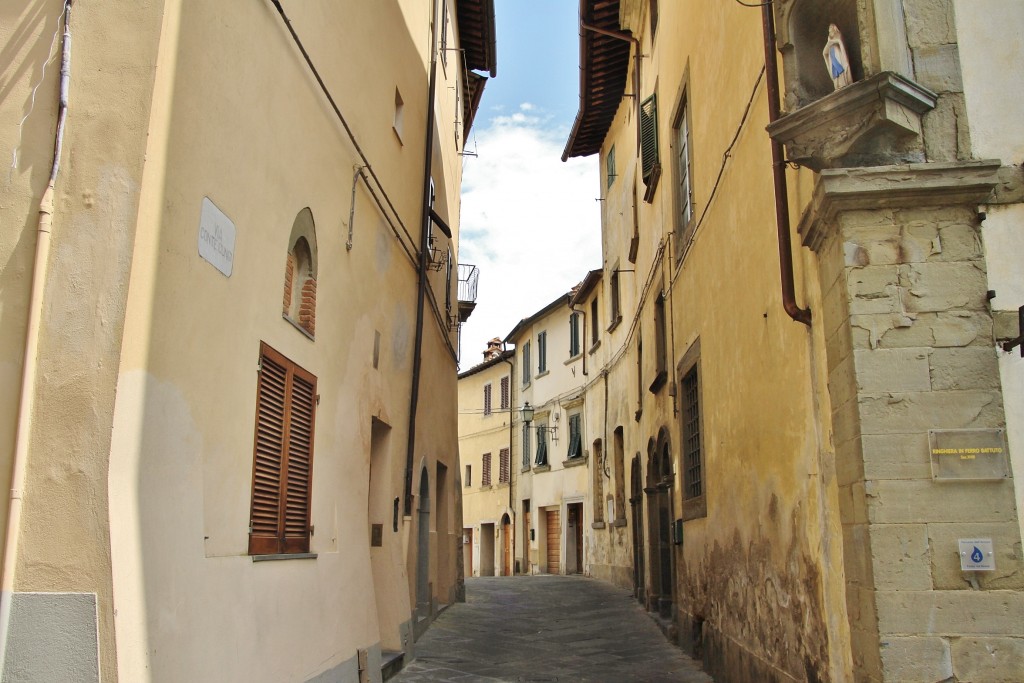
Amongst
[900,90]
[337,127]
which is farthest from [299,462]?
[900,90]

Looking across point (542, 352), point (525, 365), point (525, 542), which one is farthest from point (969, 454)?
point (525, 365)

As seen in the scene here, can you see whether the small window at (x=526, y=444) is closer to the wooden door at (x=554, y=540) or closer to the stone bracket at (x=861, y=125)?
the wooden door at (x=554, y=540)

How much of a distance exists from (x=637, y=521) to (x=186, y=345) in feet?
45.1

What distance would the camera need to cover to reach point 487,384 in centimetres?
3581

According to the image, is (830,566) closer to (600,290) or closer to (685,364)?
(685,364)

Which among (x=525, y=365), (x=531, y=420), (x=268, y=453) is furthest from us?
(x=525, y=365)

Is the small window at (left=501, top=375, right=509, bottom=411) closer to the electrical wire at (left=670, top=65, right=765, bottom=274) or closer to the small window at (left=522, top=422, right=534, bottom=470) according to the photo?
the small window at (left=522, top=422, right=534, bottom=470)

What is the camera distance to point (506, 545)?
107ft

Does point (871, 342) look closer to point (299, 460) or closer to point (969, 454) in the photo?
point (969, 454)

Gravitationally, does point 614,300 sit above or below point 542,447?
above

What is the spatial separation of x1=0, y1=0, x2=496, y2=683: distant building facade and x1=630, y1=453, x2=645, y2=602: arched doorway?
29.3 feet

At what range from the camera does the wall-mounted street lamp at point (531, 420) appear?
92.2 ft

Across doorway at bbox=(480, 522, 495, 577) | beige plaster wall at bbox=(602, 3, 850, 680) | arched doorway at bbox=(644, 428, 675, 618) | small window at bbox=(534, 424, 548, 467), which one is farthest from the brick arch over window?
doorway at bbox=(480, 522, 495, 577)

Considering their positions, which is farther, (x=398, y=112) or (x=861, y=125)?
(x=398, y=112)
